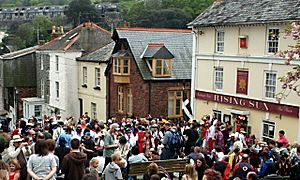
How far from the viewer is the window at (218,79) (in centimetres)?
2445

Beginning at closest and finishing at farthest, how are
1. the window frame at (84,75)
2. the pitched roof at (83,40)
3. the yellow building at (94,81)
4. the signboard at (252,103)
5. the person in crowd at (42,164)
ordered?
the person in crowd at (42,164)
the signboard at (252,103)
the yellow building at (94,81)
the window frame at (84,75)
the pitched roof at (83,40)

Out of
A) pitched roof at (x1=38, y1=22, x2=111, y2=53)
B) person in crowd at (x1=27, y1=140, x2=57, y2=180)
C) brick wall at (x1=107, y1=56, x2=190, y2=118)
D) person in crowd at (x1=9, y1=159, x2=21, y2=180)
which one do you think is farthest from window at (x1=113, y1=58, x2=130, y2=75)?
person in crowd at (x1=27, y1=140, x2=57, y2=180)

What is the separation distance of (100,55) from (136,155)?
24088mm

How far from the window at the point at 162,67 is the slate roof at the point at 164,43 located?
48 cm

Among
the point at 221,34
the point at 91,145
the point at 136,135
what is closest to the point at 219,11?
the point at 221,34

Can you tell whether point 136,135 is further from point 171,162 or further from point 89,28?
point 89,28

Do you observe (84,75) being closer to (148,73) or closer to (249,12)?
(148,73)

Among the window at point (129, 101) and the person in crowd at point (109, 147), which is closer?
the person in crowd at point (109, 147)

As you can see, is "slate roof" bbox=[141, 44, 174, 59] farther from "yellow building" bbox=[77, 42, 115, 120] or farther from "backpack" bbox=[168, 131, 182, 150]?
"backpack" bbox=[168, 131, 182, 150]

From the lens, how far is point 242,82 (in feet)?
74.4

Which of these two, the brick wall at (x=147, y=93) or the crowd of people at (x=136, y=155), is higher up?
the crowd of people at (x=136, y=155)

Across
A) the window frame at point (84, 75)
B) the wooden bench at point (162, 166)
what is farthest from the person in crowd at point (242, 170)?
the window frame at point (84, 75)

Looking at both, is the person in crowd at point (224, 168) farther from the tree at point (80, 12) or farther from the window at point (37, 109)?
the tree at point (80, 12)

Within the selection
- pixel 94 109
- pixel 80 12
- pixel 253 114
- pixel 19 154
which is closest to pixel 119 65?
A: pixel 94 109
